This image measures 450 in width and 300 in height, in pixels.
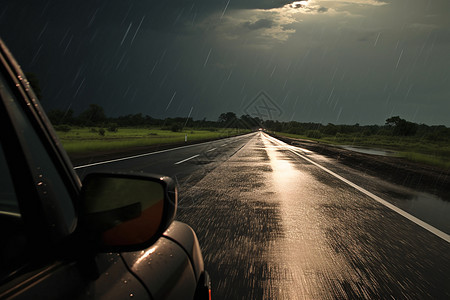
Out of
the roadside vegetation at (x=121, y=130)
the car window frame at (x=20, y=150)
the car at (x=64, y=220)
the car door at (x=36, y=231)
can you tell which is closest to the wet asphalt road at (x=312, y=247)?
the car at (x=64, y=220)

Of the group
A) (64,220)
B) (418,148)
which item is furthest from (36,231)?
(418,148)

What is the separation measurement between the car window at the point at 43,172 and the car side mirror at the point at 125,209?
9 centimetres

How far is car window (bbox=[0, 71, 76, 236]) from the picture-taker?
1.05 m

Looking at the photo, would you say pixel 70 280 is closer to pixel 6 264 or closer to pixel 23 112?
pixel 6 264

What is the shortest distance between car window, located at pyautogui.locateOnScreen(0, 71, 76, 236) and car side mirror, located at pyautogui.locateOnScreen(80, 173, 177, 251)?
90 mm

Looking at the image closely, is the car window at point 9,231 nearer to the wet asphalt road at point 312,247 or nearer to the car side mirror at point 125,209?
the car side mirror at point 125,209

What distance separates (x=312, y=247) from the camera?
3939 mm

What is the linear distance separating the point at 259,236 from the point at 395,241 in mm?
1838

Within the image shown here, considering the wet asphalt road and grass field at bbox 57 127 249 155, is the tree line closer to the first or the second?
grass field at bbox 57 127 249 155

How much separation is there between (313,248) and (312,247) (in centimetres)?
4

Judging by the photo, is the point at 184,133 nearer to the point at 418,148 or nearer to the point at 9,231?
the point at 418,148

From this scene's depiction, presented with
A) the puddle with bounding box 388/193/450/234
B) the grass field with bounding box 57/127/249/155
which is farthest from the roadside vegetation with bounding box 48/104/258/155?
the puddle with bounding box 388/193/450/234

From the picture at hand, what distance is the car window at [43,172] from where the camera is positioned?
1.05m

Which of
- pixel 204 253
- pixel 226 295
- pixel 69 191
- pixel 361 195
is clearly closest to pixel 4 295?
pixel 69 191
